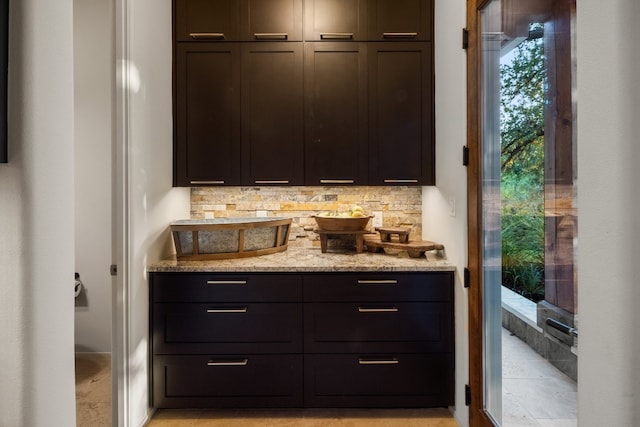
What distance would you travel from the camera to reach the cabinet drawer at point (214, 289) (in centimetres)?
236

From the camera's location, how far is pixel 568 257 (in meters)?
1.33

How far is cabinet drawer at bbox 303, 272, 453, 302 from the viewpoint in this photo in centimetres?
237

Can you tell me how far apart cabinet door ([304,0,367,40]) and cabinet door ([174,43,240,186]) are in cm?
55

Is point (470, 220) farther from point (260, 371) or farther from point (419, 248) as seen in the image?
point (260, 371)

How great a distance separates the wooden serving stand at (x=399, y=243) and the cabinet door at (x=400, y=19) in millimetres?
1343

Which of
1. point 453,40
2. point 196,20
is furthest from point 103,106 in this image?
point 453,40

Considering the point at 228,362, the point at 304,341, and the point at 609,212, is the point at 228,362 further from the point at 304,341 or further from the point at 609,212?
the point at 609,212

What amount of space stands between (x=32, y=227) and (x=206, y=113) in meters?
1.81

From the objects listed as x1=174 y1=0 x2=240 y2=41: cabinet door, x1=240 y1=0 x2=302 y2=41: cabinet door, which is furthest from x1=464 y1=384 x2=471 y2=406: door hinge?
x1=174 y1=0 x2=240 y2=41: cabinet door

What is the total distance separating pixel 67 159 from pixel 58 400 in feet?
2.28

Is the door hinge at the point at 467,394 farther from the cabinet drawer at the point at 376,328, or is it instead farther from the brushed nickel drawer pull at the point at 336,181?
the brushed nickel drawer pull at the point at 336,181

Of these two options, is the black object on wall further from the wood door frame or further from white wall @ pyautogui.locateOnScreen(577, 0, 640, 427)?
the wood door frame

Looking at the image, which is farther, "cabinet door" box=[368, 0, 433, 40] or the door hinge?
"cabinet door" box=[368, 0, 433, 40]

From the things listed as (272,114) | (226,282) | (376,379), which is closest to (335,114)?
(272,114)
